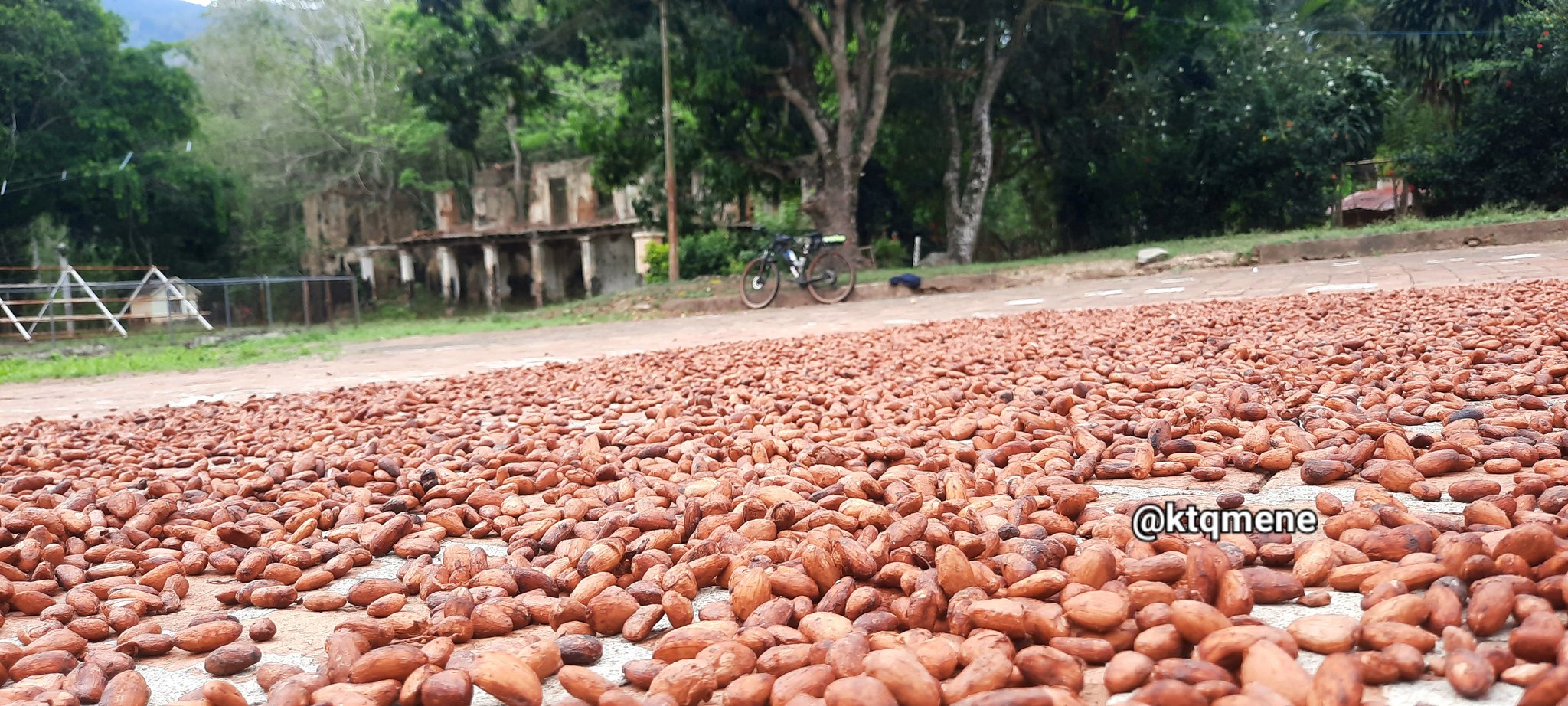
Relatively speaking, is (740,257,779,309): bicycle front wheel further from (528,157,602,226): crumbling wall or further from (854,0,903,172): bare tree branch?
(528,157,602,226): crumbling wall

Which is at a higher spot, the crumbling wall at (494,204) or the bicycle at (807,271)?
the crumbling wall at (494,204)

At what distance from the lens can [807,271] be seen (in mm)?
9758

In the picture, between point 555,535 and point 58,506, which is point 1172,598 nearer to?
point 555,535

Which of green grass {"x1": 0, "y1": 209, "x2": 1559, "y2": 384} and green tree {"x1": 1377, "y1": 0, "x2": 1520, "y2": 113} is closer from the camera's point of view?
green grass {"x1": 0, "y1": 209, "x2": 1559, "y2": 384}

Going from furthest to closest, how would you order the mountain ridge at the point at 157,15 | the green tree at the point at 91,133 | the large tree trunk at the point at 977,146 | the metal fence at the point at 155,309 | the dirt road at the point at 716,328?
the mountain ridge at the point at 157,15 → the green tree at the point at 91,133 → the large tree trunk at the point at 977,146 → the metal fence at the point at 155,309 → the dirt road at the point at 716,328

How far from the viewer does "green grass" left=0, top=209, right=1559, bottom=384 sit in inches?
293

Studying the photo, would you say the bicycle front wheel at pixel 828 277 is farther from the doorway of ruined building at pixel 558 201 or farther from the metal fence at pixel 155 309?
the doorway of ruined building at pixel 558 201

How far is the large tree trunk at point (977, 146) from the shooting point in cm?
1238

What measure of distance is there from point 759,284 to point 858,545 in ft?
28.4

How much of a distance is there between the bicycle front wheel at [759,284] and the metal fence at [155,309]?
16.3 feet

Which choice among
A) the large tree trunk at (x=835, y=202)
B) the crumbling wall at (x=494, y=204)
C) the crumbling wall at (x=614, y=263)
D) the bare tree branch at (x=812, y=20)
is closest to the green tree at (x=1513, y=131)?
the large tree trunk at (x=835, y=202)

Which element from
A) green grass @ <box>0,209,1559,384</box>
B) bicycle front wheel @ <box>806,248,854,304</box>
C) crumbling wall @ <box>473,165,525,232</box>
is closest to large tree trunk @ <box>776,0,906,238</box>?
green grass @ <box>0,209,1559,384</box>

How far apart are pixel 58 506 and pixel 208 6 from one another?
31.4 m

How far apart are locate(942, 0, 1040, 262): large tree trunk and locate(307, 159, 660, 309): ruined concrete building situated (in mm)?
7532
